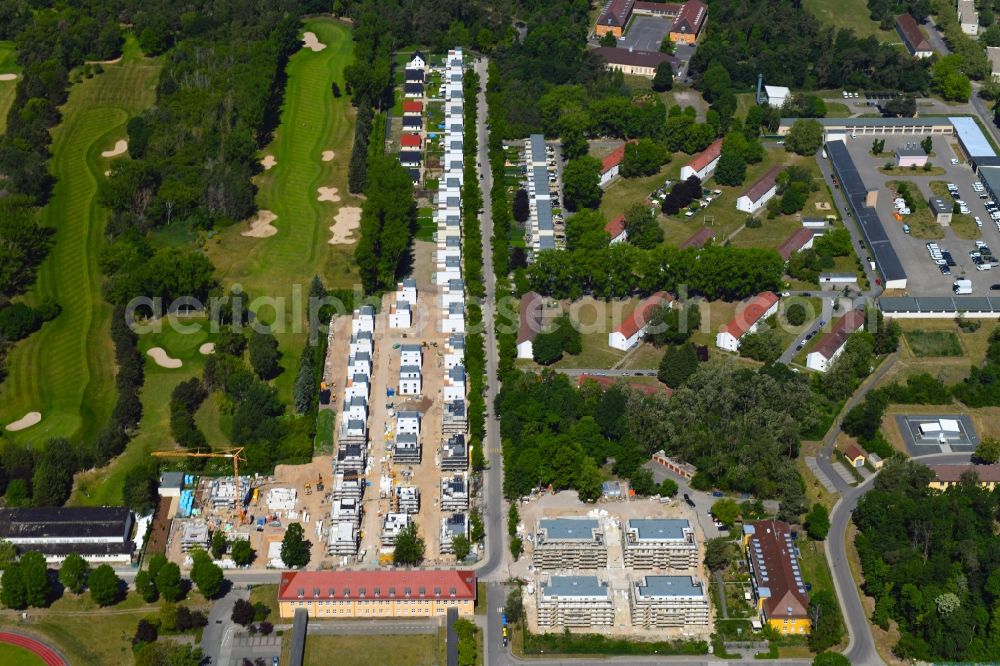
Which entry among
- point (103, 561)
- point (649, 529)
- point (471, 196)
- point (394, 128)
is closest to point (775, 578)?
point (649, 529)

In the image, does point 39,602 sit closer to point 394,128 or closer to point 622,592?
point 622,592

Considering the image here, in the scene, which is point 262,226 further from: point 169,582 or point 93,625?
point 93,625

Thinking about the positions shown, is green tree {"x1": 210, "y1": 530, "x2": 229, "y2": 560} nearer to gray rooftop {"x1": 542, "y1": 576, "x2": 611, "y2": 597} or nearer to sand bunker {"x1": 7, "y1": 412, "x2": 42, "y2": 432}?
sand bunker {"x1": 7, "y1": 412, "x2": 42, "y2": 432}

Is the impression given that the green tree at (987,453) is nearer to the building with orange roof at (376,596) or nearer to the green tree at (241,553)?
the building with orange roof at (376,596)

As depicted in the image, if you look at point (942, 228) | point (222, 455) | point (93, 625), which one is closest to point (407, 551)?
point (222, 455)

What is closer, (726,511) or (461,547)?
(461,547)

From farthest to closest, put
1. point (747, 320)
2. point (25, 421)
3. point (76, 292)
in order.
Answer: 1. point (76, 292)
2. point (747, 320)
3. point (25, 421)

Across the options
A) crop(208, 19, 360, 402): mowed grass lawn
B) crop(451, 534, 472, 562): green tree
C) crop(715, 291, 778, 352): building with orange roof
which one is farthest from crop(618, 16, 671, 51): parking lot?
crop(451, 534, 472, 562): green tree
